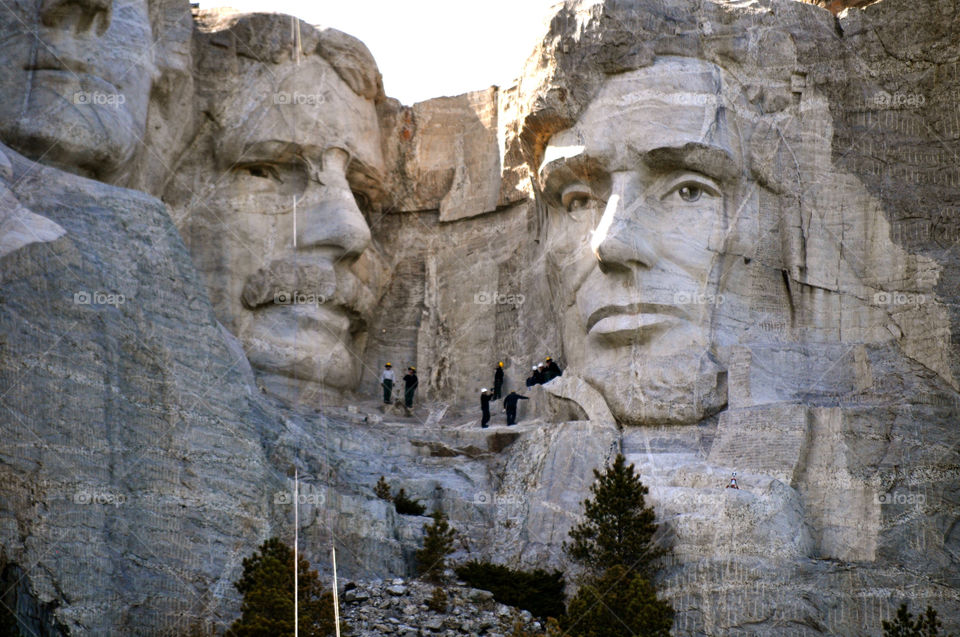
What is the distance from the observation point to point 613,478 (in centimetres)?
2583

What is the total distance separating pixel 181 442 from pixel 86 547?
6.44 ft

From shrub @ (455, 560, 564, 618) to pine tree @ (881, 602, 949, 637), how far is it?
3.95 m

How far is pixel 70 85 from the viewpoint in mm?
28859

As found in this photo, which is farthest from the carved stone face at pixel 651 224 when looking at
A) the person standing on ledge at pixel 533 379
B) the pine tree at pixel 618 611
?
the pine tree at pixel 618 611

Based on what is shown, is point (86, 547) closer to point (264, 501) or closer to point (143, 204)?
point (264, 501)

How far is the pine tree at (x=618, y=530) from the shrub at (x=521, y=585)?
1.53ft

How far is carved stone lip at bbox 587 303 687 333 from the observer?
28.5 meters

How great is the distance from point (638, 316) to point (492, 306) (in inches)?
160

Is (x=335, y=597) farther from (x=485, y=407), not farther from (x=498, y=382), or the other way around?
(x=498, y=382)

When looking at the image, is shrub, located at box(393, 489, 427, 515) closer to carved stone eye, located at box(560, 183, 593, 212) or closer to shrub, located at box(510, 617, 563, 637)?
shrub, located at box(510, 617, 563, 637)

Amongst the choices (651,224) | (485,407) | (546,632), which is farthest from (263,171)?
(546,632)

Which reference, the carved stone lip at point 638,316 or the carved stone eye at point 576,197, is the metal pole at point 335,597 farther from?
the carved stone eye at point 576,197

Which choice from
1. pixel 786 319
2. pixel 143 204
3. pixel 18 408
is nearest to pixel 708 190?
pixel 786 319

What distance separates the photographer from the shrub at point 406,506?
27484 millimetres
